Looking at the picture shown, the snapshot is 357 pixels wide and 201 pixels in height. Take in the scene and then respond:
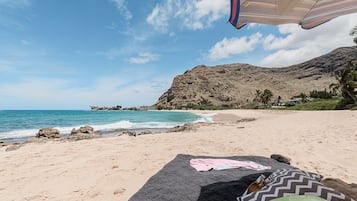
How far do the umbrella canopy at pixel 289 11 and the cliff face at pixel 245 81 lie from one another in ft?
327

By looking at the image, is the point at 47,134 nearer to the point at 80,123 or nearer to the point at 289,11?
the point at 289,11

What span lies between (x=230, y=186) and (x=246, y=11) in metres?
2.10

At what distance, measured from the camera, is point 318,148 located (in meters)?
6.34

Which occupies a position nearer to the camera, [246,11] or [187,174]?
[246,11]

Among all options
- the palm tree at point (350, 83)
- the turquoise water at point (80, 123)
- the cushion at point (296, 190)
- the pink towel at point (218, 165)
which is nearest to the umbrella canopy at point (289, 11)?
the cushion at point (296, 190)

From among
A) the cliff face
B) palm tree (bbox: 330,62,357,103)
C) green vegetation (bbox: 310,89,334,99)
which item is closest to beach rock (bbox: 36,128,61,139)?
palm tree (bbox: 330,62,357,103)

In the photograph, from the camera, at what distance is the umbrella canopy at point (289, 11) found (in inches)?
97.6

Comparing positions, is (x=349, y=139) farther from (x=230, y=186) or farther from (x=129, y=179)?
(x=129, y=179)

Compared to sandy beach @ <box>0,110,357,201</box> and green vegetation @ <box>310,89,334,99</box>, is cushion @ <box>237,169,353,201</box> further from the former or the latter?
green vegetation @ <box>310,89,334,99</box>

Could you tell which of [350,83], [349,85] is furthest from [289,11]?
[349,85]

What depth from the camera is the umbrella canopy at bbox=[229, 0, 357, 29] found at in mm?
2480

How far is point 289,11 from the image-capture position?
8.77 feet

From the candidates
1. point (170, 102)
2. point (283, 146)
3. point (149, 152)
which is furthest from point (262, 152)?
point (170, 102)

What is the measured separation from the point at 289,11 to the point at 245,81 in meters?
136
